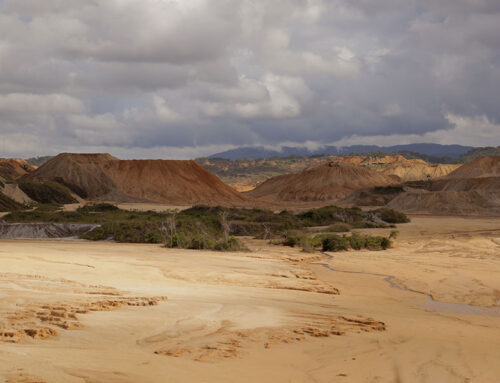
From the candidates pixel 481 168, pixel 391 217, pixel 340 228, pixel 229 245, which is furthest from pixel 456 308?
pixel 481 168

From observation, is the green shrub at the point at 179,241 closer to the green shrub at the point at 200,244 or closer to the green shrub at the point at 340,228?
the green shrub at the point at 200,244

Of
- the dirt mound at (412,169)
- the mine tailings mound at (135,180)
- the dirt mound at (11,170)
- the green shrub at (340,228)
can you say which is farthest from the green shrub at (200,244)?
the dirt mound at (412,169)

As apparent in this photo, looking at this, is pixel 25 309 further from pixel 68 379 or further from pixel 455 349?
pixel 455 349

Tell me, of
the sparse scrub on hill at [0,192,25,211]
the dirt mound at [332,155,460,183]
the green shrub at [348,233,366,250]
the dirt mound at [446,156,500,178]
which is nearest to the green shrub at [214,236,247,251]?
the green shrub at [348,233,366,250]

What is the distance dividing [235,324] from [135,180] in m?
75.0

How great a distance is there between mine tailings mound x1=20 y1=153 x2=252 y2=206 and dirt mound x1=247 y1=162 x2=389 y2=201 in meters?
15.5

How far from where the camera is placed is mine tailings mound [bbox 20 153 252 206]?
7281cm

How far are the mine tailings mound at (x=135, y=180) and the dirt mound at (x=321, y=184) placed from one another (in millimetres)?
15493

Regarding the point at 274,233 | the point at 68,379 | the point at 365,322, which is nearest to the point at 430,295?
the point at 365,322

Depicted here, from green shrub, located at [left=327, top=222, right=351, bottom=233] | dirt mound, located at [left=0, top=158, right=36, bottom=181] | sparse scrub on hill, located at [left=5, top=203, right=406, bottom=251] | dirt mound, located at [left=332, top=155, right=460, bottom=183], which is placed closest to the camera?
sparse scrub on hill, located at [left=5, top=203, right=406, bottom=251]

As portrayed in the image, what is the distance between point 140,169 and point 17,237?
2295 inches

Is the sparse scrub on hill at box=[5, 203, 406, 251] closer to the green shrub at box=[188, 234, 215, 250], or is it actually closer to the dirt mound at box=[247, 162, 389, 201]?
the green shrub at box=[188, 234, 215, 250]

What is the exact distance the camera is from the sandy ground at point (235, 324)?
16.1 feet

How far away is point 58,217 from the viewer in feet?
98.0
